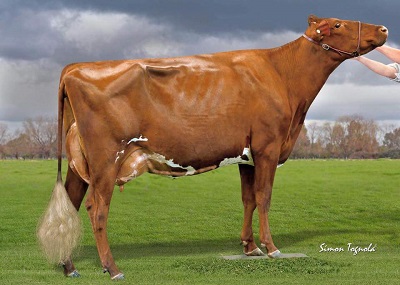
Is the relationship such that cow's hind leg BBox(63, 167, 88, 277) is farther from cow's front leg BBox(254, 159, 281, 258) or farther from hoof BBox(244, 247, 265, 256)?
hoof BBox(244, 247, 265, 256)

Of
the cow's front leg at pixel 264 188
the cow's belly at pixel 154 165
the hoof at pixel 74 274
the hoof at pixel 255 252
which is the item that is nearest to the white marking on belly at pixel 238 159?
the cow's belly at pixel 154 165

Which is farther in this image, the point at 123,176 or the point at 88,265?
the point at 88,265

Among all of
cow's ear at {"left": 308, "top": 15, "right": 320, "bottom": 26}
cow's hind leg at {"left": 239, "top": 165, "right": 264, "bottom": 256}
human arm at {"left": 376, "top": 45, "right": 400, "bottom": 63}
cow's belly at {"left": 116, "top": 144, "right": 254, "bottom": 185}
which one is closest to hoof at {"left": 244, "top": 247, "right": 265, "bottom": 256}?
cow's hind leg at {"left": 239, "top": 165, "right": 264, "bottom": 256}

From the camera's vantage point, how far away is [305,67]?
27.1 ft

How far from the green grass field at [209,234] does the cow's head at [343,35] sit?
2.90 m

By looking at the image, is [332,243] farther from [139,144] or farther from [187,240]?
[139,144]

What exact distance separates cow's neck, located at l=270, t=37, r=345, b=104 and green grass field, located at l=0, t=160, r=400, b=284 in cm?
230

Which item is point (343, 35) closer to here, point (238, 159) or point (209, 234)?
point (238, 159)

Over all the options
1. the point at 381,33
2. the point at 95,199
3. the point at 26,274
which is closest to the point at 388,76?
the point at 381,33

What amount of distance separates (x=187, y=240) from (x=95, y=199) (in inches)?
201

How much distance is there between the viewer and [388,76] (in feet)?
32.8

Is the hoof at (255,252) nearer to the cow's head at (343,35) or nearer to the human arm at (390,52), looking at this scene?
the cow's head at (343,35)

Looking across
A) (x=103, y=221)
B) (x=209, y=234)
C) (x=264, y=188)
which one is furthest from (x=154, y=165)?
(x=209, y=234)

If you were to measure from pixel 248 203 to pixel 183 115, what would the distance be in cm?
185
